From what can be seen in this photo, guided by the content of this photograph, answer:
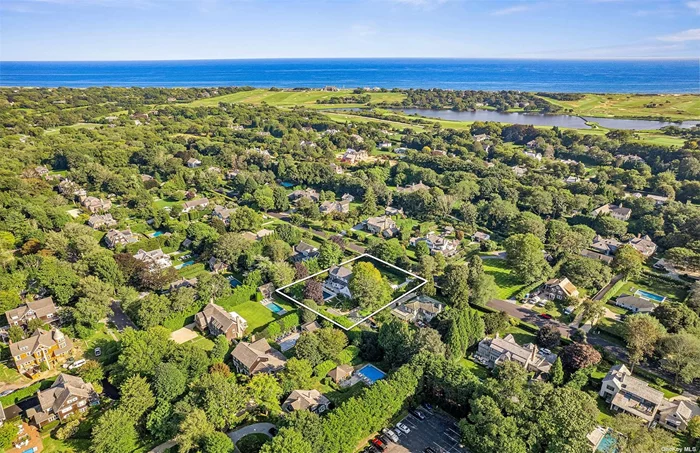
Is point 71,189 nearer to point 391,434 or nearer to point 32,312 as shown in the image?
point 32,312

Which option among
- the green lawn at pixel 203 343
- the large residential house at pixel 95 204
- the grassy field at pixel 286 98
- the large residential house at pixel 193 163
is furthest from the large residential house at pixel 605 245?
the grassy field at pixel 286 98

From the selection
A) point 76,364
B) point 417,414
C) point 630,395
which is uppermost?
point 630,395

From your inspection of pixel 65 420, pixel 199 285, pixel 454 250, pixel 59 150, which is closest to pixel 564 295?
pixel 454 250

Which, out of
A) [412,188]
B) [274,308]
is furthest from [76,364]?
[412,188]

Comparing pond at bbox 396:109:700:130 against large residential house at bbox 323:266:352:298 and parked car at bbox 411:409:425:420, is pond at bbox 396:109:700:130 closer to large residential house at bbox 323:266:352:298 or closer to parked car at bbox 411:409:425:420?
large residential house at bbox 323:266:352:298

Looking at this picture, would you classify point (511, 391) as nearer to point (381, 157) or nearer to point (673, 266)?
point (673, 266)

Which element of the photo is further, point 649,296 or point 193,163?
point 193,163
